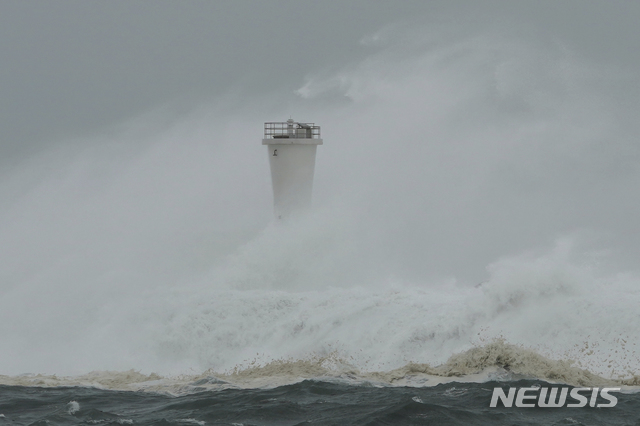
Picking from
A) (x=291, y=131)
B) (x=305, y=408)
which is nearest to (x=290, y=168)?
(x=291, y=131)

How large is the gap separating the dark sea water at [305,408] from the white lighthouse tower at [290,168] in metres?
13.6

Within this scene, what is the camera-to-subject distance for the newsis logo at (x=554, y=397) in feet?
48.8

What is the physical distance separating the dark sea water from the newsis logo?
0.23 m

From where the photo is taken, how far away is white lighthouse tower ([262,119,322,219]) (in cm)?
3011

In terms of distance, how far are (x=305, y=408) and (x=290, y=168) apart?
15905 mm

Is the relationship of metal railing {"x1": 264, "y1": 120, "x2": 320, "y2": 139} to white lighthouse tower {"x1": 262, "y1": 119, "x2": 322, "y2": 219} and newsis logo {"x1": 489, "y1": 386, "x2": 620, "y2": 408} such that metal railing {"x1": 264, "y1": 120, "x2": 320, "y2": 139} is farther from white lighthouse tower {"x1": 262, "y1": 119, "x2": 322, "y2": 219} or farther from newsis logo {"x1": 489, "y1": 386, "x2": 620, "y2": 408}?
newsis logo {"x1": 489, "y1": 386, "x2": 620, "y2": 408}

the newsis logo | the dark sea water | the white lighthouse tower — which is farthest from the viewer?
the white lighthouse tower

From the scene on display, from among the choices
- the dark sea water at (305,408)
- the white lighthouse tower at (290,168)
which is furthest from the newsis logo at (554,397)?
the white lighthouse tower at (290,168)

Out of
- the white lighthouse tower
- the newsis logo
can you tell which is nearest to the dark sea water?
the newsis logo

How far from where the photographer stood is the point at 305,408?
15.3 metres

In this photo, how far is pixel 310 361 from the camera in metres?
19.6

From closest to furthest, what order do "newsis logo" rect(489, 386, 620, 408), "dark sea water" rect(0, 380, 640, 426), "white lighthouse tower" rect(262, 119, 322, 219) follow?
"dark sea water" rect(0, 380, 640, 426) → "newsis logo" rect(489, 386, 620, 408) → "white lighthouse tower" rect(262, 119, 322, 219)

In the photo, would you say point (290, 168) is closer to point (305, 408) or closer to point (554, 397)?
point (305, 408)

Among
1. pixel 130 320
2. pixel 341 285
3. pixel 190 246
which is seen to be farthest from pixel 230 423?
pixel 190 246
